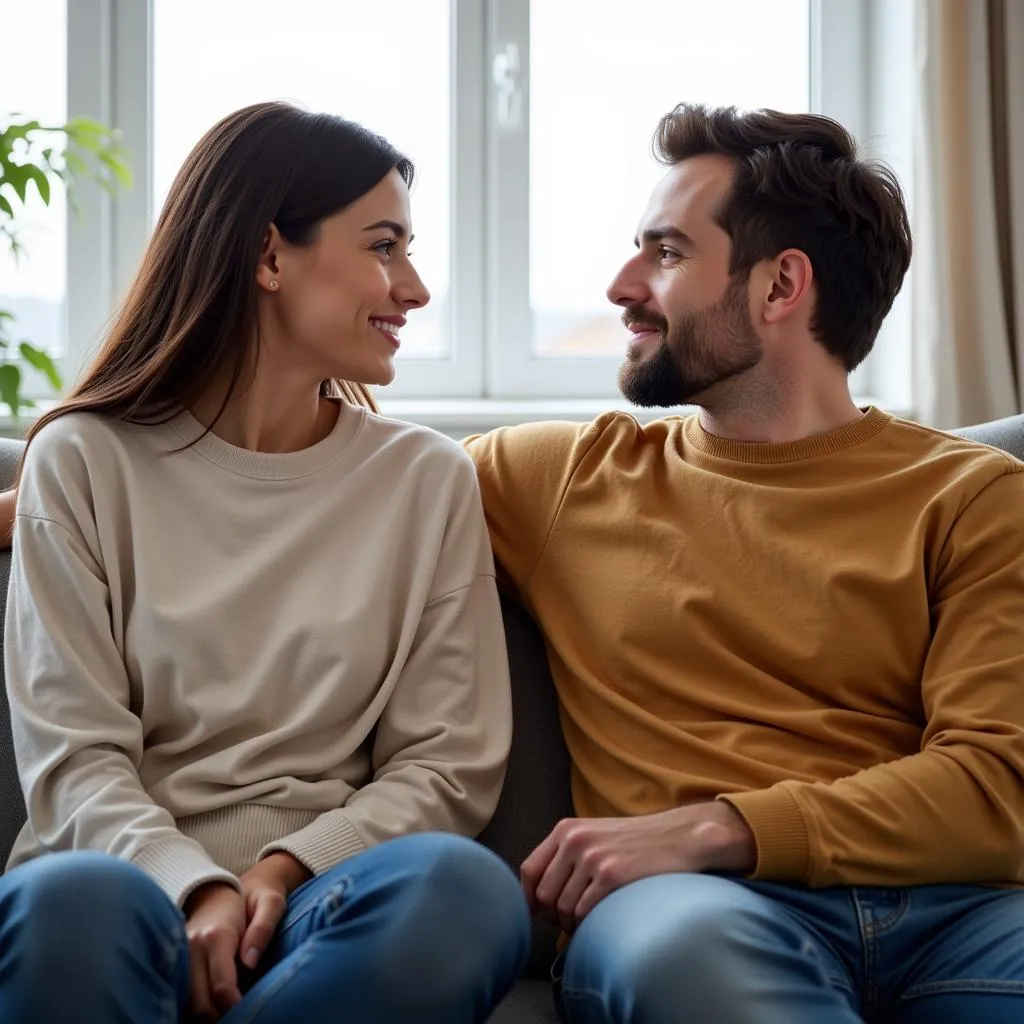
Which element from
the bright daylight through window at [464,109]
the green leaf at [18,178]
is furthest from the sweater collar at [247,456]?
the bright daylight through window at [464,109]

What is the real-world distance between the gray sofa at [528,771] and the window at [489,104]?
1461 mm

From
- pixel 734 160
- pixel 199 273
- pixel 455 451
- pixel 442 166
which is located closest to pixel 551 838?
pixel 455 451

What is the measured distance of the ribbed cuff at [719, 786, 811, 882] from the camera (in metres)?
1.32

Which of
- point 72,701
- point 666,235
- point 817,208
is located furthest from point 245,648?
point 817,208

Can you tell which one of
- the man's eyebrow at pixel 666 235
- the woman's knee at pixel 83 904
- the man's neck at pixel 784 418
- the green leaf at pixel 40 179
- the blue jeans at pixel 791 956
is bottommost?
the blue jeans at pixel 791 956

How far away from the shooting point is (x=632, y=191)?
10.3 ft

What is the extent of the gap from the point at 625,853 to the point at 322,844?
0.29 metres

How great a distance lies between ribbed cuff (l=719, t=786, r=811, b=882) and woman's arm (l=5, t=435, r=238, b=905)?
49cm

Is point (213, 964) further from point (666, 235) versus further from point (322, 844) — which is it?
point (666, 235)

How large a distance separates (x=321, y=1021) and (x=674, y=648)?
59cm

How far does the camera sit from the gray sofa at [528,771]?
5.11 ft

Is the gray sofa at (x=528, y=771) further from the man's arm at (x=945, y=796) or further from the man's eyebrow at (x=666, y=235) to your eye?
the man's eyebrow at (x=666, y=235)

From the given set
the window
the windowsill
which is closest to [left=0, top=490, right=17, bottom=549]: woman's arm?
the windowsill

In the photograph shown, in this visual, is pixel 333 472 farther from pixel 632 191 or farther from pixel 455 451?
pixel 632 191
